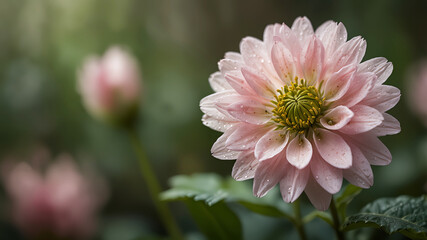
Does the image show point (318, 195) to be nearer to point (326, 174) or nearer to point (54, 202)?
point (326, 174)

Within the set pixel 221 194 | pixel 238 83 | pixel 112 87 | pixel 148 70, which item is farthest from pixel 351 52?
pixel 148 70

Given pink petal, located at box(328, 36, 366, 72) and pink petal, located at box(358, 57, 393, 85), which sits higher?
pink petal, located at box(328, 36, 366, 72)

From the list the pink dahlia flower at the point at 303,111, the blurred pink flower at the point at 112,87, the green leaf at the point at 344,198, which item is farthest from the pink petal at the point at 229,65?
the blurred pink flower at the point at 112,87

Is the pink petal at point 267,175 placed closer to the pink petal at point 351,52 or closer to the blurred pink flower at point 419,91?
the pink petal at point 351,52

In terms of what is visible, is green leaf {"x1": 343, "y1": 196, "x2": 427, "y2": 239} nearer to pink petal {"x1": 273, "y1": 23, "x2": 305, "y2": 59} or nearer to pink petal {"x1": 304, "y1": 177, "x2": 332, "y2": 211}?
pink petal {"x1": 304, "y1": 177, "x2": 332, "y2": 211}

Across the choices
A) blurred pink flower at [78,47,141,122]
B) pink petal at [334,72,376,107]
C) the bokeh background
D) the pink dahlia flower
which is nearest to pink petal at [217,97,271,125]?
the pink dahlia flower

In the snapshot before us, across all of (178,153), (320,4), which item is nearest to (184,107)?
(178,153)
